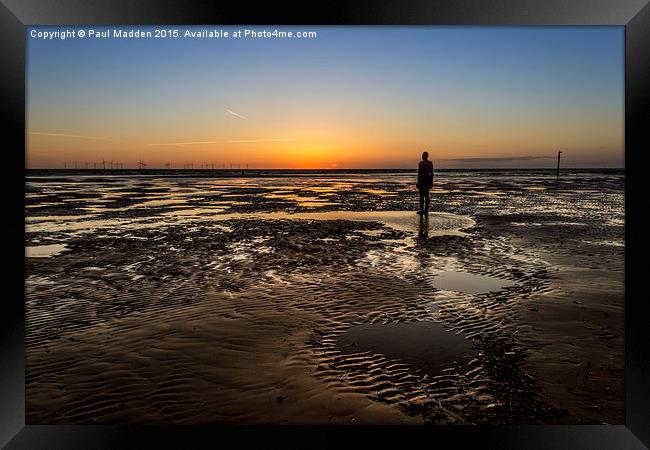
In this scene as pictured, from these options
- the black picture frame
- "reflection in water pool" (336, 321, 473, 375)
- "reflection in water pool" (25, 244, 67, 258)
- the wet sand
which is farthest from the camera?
"reflection in water pool" (25, 244, 67, 258)

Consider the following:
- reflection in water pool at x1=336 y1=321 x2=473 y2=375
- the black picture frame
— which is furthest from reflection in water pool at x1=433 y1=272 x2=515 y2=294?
the black picture frame

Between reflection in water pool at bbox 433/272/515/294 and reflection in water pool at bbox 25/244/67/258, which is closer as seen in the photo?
reflection in water pool at bbox 433/272/515/294

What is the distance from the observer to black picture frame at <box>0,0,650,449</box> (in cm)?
351

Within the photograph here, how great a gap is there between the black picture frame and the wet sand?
47 centimetres

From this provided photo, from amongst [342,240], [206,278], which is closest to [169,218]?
[342,240]

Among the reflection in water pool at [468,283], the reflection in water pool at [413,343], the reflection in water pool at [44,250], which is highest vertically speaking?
the reflection in water pool at [44,250]

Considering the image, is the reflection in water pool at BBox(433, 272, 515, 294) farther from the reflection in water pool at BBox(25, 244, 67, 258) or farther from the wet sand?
the reflection in water pool at BBox(25, 244, 67, 258)

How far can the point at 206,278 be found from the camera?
28.8ft
